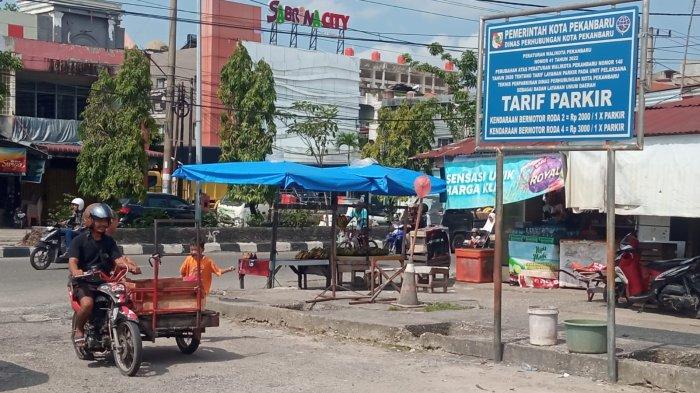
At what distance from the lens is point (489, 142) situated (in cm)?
957

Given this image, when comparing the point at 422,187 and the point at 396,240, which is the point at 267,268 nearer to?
the point at 422,187

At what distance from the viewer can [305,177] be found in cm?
1349

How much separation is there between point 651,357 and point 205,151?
41.0m

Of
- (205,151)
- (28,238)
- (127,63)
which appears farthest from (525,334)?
(205,151)

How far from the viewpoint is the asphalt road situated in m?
7.96

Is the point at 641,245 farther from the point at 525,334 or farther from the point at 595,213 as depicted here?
the point at 525,334

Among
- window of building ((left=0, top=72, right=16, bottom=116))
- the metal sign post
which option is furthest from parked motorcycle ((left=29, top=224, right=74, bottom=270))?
window of building ((left=0, top=72, right=16, bottom=116))

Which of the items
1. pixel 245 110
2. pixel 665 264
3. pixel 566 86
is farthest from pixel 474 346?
pixel 245 110

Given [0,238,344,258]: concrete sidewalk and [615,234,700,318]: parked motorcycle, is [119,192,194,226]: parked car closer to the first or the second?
[0,238,344,258]: concrete sidewalk

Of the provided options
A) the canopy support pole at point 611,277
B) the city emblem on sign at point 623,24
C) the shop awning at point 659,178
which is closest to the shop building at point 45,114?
the shop awning at point 659,178

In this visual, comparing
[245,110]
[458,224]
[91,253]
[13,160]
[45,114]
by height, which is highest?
[245,110]

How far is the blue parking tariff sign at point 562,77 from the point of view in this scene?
839cm

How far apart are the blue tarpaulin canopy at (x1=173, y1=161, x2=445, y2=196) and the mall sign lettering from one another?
4470 centimetres

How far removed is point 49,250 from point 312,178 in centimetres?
795
